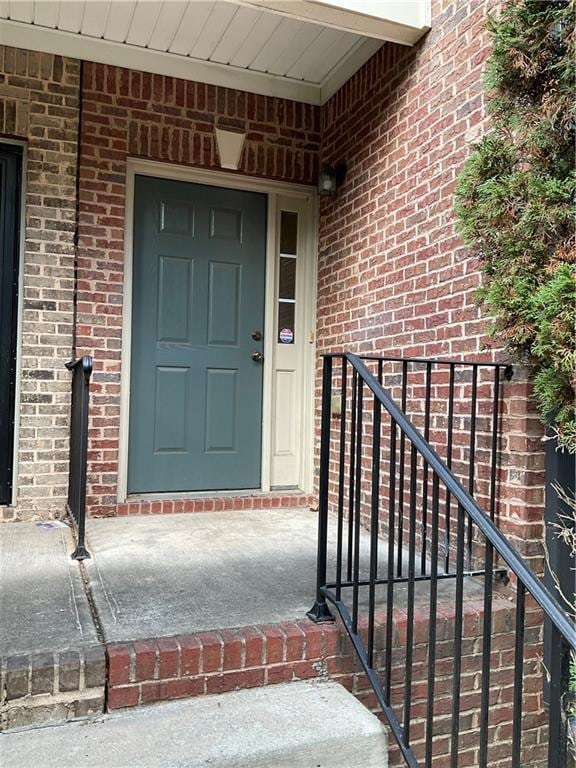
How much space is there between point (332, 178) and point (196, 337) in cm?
132

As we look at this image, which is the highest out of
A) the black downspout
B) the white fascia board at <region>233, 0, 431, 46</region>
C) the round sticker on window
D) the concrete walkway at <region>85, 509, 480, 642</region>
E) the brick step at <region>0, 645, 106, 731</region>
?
the white fascia board at <region>233, 0, 431, 46</region>

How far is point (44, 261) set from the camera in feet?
11.3

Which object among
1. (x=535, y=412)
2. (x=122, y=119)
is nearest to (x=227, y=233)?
(x=122, y=119)

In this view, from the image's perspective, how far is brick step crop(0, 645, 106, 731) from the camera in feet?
5.45

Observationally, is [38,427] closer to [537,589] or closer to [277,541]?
[277,541]

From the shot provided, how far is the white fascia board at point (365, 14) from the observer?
9.37 feet

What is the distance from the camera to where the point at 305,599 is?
2.25 meters

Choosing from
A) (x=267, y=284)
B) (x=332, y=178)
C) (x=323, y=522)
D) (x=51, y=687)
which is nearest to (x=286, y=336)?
(x=267, y=284)

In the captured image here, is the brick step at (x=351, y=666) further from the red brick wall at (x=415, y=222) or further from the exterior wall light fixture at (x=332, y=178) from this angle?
the exterior wall light fixture at (x=332, y=178)

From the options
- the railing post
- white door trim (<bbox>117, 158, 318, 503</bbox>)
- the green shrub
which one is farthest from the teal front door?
the green shrub

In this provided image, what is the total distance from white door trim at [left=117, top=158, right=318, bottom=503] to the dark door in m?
0.60

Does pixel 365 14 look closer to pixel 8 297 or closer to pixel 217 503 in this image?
pixel 8 297

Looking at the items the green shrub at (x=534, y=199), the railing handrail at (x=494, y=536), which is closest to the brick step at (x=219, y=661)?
the railing handrail at (x=494, y=536)

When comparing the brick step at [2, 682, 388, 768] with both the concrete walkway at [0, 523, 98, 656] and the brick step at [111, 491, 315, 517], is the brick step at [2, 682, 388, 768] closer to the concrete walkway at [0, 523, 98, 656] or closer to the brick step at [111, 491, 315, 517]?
the concrete walkway at [0, 523, 98, 656]
